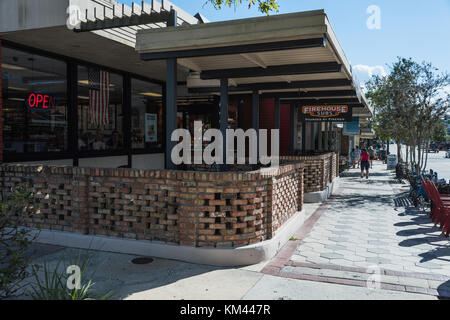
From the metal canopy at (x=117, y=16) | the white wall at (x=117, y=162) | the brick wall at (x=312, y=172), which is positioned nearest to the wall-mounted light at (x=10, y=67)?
the metal canopy at (x=117, y=16)

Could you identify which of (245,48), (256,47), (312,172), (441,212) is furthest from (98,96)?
(441,212)

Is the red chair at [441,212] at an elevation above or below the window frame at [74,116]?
below

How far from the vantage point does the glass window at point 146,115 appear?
464 inches

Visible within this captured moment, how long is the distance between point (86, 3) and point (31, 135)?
3196 millimetres

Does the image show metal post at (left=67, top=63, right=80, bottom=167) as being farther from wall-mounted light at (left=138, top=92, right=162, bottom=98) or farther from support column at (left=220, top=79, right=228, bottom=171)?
support column at (left=220, top=79, right=228, bottom=171)

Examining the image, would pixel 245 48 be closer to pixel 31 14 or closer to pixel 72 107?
pixel 31 14

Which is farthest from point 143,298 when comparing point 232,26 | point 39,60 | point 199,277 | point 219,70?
point 39,60

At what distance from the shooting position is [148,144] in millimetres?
12422

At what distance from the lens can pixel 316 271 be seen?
5191mm

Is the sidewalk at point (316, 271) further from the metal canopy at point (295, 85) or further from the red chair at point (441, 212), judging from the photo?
the metal canopy at point (295, 85)

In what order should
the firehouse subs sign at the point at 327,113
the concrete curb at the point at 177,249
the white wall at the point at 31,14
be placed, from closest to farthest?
the concrete curb at the point at 177,249 < the white wall at the point at 31,14 < the firehouse subs sign at the point at 327,113

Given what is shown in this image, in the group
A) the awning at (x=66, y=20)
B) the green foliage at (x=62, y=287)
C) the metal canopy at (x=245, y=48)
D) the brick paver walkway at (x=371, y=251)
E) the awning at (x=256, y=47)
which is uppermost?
the awning at (x=66, y=20)

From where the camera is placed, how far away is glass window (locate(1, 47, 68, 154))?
7680 millimetres

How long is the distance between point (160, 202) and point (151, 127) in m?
7.48
